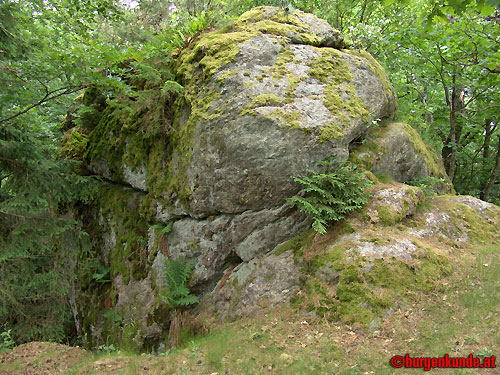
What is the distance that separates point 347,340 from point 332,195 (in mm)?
2484

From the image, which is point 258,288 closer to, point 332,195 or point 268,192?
point 268,192

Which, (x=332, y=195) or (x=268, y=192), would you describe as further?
(x=268, y=192)

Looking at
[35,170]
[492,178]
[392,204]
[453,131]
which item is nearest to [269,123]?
[392,204]

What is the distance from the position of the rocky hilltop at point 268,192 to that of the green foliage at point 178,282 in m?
0.21

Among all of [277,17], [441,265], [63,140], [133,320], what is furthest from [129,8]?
[441,265]

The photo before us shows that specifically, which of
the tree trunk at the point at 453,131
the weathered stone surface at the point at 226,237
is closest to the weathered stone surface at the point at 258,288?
the weathered stone surface at the point at 226,237

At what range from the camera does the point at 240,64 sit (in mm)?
7008

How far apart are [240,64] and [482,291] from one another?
5.92m

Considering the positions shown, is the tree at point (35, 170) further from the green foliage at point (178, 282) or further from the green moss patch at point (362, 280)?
the green moss patch at point (362, 280)

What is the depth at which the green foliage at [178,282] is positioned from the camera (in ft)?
21.8

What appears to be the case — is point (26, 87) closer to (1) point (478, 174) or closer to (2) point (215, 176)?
(2) point (215, 176)

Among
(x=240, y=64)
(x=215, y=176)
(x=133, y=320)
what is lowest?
(x=133, y=320)

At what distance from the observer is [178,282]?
6.91 m

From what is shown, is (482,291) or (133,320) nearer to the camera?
(482,291)
